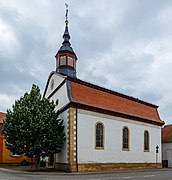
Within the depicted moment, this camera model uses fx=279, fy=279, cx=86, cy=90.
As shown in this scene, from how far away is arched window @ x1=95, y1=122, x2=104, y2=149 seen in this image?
2686cm

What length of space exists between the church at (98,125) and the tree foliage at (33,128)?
4.41ft

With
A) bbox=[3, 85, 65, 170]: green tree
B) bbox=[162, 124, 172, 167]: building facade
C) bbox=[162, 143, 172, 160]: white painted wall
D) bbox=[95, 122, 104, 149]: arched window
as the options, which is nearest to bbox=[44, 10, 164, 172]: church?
bbox=[95, 122, 104, 149]: arched window

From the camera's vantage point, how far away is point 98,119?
2720cm

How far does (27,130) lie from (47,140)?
1904 mm

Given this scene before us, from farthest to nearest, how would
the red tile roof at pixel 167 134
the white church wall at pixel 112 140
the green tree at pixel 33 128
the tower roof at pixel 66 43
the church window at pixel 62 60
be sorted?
1. the red tile roof at pixel 167 134
2. the tower roof at pixel 66 43
3. the church window at pixel 62 60
4. the white church wall at pixel 112 140
5. the green tree at pixel 33 128

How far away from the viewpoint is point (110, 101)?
3000 cm

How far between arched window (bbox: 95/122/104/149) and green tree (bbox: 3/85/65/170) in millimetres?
3543

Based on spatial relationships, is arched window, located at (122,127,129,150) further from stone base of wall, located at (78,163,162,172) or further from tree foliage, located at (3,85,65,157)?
tree foliage, located at (3,85,65,157)

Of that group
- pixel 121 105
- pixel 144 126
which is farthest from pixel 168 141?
pixel 121 105

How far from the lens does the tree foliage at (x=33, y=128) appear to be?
23.5 m

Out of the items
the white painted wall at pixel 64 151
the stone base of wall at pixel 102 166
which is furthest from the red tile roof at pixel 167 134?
the white painted wall at pixel 64 151

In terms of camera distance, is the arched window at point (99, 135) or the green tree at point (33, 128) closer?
the green tree at point (33, 128)

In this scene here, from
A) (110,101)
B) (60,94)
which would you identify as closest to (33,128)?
(60,94)

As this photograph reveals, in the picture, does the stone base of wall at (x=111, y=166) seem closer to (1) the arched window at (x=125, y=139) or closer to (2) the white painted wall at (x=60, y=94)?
(1) the arched window at (x=125, y=139)
